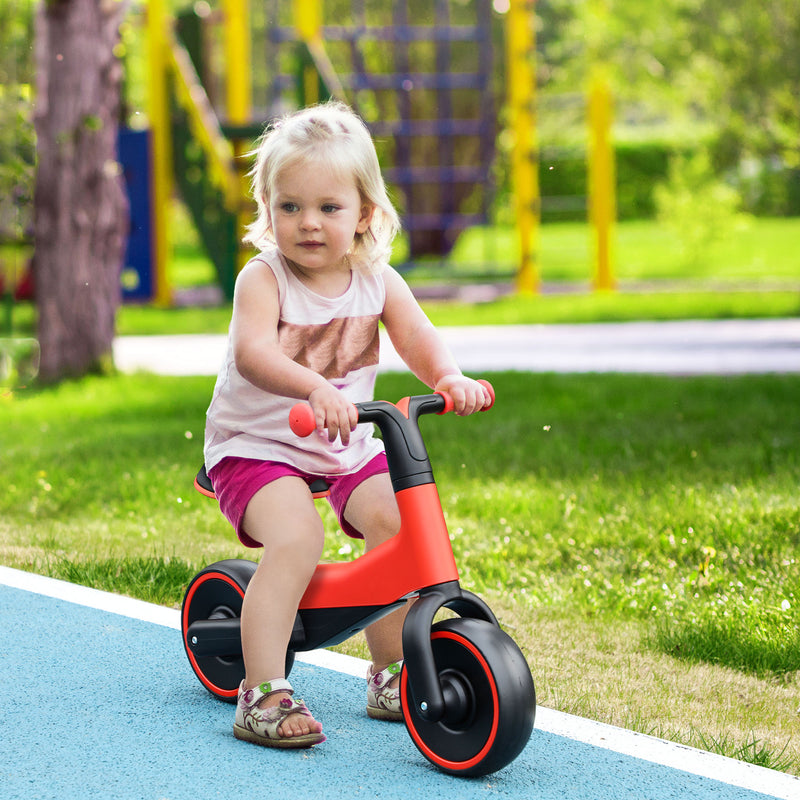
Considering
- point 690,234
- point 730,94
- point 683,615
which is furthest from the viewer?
point 690,234

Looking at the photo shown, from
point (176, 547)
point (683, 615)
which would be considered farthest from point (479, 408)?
point (176, 547)

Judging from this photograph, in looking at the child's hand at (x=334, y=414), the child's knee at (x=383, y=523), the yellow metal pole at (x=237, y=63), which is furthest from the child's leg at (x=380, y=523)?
the yellow metal pole at (x=237, y=63)

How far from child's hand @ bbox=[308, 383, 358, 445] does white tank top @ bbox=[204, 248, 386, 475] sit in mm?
308

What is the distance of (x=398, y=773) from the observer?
3.09m

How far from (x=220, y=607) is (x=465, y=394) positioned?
0.93 metres

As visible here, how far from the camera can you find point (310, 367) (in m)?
3.32

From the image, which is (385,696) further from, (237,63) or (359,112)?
(237,63)

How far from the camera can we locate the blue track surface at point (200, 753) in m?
2.98

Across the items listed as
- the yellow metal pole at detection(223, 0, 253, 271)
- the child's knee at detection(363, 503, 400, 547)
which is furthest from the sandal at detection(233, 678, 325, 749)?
the yellow metal pole at detection(223, 0, 253, 271)

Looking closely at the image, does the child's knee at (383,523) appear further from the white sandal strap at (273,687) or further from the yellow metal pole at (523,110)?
the yellow metal pole at (523,110)

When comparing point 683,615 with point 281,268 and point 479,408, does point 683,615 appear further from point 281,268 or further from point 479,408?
point 281,268

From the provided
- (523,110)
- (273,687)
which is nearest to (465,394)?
(273,687)

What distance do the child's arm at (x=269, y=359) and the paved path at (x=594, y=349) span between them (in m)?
6.31

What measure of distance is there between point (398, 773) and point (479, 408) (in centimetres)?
80
